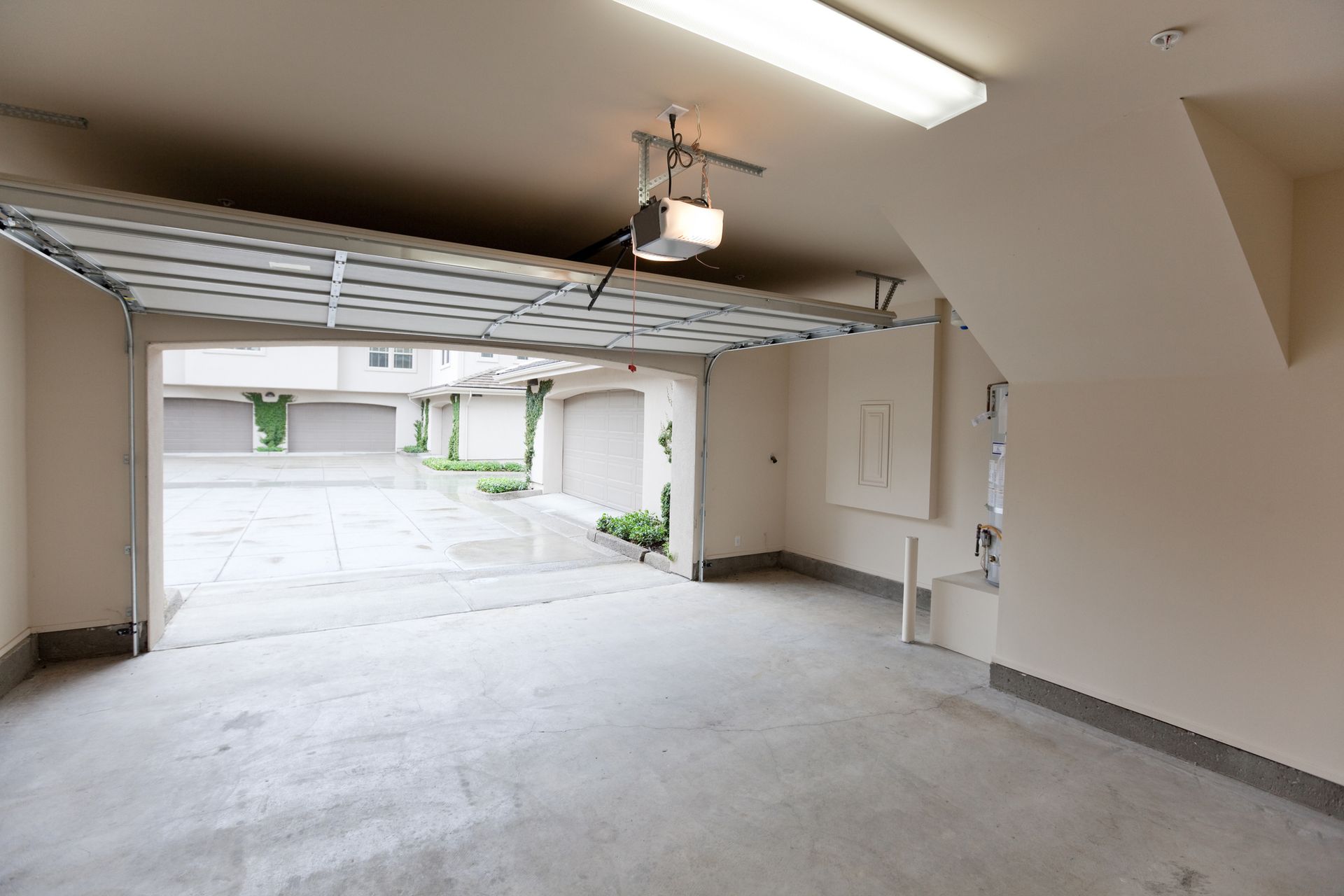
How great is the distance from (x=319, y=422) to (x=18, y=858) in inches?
895

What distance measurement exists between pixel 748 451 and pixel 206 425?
21281 millimetres

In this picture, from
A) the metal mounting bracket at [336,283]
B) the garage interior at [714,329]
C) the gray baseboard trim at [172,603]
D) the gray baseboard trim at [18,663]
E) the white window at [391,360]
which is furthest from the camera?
the white window at [391,360]

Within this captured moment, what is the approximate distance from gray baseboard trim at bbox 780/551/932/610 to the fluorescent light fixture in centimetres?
454

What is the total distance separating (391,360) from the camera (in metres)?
23.5

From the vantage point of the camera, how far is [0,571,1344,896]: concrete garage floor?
2.45 metres

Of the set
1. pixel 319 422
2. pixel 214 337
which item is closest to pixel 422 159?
pixel 214 337

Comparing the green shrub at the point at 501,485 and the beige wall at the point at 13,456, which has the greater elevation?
the beige wall at the point at 13,456

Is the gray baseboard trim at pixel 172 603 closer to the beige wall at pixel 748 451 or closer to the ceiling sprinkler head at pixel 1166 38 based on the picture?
the beige wall at pixel 748 451

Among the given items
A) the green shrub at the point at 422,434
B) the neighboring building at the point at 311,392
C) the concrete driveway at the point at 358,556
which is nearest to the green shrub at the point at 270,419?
the neighboring building at the point at 311,392

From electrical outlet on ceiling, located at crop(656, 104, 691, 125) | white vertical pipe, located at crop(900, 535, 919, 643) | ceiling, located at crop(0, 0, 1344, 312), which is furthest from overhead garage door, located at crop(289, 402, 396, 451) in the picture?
electrical outlet on ceiling, located at crop(656, 104, 691, 125)

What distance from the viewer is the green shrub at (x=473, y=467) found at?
17.8 metres

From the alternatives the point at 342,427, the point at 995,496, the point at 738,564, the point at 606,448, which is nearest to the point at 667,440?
the point at 738,564

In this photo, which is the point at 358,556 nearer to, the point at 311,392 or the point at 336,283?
the point at 336,283

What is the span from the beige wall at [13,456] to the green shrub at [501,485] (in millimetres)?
9084
